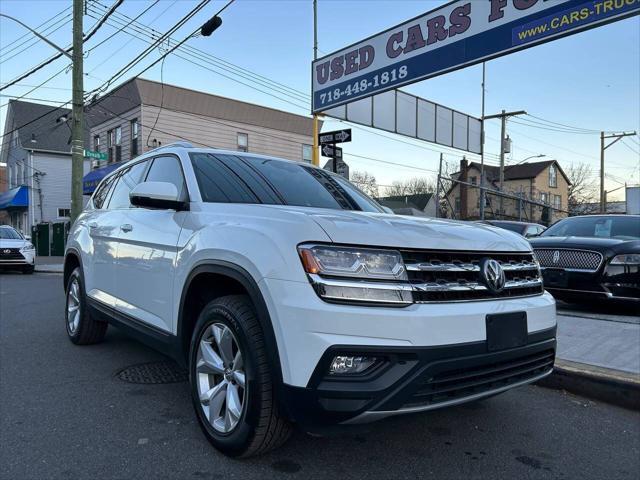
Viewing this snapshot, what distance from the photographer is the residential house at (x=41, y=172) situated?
2764cm

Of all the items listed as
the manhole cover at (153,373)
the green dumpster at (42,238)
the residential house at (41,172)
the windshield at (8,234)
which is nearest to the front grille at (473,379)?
the manhole cover at (153,373)

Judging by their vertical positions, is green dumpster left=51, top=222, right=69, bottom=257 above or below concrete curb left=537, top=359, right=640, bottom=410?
above

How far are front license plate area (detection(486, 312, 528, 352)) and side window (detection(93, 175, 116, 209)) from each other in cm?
416

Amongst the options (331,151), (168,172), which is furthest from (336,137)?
(168,172)

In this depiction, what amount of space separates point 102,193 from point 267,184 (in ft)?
8.92

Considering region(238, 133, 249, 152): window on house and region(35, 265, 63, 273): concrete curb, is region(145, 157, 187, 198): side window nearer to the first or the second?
region(35, 265, 63, 273): concrete curb

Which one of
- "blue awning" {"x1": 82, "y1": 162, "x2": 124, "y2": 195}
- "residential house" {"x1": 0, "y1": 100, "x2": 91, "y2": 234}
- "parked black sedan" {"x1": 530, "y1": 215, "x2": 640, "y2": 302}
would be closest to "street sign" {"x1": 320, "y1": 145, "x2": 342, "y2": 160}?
"parked black sedan" {"x1": 530, "y1": 215, "x2": 640, "y2": 302}

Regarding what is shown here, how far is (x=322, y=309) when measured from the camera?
7.41 ft

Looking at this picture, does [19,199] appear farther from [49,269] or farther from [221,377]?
[221,377]

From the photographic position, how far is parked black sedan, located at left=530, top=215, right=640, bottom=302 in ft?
20.1

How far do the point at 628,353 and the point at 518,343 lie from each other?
2.58m

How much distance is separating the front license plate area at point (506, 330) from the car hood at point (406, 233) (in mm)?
377

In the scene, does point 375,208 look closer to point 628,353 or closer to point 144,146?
point 628,353

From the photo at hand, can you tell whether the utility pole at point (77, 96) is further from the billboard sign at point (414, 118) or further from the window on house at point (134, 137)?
the billboard sign at point (414, 118)
